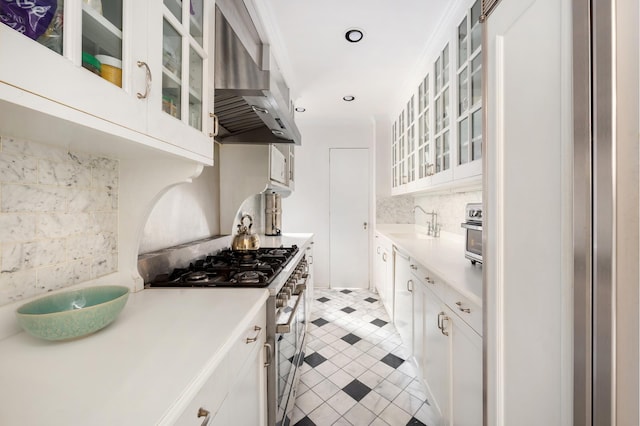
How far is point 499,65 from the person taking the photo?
2.46ft

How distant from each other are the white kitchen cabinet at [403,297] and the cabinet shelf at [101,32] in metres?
1.83

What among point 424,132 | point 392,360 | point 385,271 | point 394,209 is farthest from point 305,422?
point 394,209

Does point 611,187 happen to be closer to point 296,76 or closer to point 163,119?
point 163,119

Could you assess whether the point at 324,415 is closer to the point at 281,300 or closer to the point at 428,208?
the point at 281,300

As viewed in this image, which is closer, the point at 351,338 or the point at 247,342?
the point at 247,342

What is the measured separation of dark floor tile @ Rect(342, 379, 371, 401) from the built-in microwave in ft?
3.58

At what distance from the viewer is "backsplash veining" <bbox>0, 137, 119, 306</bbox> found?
674 millimetres

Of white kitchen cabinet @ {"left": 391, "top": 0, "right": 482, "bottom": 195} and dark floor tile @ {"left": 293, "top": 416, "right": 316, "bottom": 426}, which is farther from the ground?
white kitchen cabinet @ {"left": 391, "top": 0, "right": 482, "bottom": 195}

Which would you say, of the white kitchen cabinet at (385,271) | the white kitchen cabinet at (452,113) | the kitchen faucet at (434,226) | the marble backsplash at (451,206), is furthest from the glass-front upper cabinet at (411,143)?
the white kitchen cabinet at (385,271)

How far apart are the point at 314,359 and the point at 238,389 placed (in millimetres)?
1499

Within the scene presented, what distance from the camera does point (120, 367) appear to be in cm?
52

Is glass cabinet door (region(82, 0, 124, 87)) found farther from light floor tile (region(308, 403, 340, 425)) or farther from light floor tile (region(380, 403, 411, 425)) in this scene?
light floor tile (region(380, 403, 411, 425))

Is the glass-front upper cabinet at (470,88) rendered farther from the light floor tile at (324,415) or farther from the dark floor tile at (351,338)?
A: the dark floor tile at (351,338)

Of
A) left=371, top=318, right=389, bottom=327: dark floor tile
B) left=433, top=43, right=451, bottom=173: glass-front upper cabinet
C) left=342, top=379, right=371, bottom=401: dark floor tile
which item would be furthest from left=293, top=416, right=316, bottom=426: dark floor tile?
left=433, top=43, right=451, bottom=173: glass-front upper cabinet
